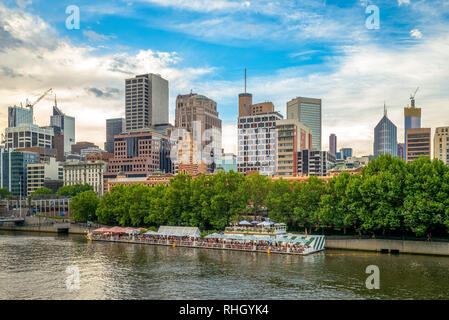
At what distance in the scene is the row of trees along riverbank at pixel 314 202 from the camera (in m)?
73.4

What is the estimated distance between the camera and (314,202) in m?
88.6

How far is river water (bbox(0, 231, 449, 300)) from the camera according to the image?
4692 cm

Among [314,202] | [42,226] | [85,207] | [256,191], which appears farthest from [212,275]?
[42,226]

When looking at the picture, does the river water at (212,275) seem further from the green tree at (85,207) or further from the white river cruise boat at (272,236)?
the green tree at (85,207)

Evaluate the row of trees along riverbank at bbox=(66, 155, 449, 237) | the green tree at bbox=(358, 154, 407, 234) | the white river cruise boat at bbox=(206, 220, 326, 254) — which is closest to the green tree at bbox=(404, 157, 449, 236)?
the row of trees along riverbank at bbox=(66, 155, 449, 237)

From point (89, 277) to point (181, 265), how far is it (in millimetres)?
13561

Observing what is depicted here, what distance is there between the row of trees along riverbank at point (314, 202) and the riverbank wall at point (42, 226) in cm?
580

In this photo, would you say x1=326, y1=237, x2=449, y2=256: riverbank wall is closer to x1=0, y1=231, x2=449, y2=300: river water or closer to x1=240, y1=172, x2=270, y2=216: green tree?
→ x1=0, y1=231, x2=449, y2=300: river water

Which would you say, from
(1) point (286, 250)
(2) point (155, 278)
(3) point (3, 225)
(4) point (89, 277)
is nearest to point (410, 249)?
(1) point (286, 250)

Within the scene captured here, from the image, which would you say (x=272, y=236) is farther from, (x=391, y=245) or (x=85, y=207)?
(x=85, y=207)

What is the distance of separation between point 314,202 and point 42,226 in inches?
3178

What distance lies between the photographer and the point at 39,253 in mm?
77500

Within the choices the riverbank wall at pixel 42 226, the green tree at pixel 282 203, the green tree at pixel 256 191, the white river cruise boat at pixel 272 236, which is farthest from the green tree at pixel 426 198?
the riverbank wall at pixel 42 226
